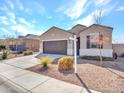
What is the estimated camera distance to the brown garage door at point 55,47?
57.0 ft

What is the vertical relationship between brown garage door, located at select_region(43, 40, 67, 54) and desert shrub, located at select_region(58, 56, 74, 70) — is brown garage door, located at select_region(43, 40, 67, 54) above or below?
above

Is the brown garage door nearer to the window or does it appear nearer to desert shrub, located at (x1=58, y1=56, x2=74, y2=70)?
the window

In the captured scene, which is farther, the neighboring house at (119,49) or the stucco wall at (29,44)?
the stucco wall at (29,44)

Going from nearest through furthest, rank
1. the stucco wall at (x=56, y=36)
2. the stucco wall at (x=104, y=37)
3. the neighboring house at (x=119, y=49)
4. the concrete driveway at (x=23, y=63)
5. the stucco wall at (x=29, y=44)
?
1. the concrete driveway at (x=23, y=63)
2. the stucco wall at (x=104, y=37)
3. the stucco wall at (x=56, y=36)
4. the neighboring house at (x=119, y=49)
5. the stucco wall at (x=29, y=44)

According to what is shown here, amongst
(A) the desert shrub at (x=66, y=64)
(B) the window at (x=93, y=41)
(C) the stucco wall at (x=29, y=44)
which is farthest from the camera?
(C) the stucco wall at (x=29, y=44)

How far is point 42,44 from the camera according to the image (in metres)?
20.2

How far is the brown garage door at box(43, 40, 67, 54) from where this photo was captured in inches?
684

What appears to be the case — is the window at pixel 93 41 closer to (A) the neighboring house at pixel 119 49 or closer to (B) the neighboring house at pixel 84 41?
(B) the neighboring house at pixel 84 41

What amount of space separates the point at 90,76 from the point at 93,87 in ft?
4.72

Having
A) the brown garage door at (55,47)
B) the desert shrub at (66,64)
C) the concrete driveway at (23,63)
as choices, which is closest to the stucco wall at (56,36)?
the brown garage door at (55,47)

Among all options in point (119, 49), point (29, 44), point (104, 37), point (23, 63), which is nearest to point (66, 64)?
point (23, 63)

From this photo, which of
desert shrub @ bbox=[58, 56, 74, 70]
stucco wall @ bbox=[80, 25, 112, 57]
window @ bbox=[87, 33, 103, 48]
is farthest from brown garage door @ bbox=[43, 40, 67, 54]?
desert shrub @ bbox=[58, 56, 74, 70]

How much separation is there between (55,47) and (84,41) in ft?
17.7

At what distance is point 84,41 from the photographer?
1507 cm
